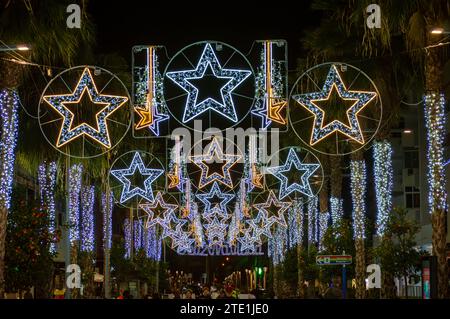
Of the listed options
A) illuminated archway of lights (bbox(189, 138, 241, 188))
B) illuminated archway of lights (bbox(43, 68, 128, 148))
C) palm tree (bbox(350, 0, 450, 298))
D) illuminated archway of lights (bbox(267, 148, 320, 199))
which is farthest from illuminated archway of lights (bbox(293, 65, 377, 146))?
illuminated archway of lights (bbox(267, 148, 320, 199))

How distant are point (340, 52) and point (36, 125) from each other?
11534 mm

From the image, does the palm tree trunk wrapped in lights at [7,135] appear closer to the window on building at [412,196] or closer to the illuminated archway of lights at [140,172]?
the illuminated archway of lights at [140,172]

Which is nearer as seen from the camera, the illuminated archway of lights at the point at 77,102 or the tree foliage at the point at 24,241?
the illuminated archway of lights at the point at 77,102

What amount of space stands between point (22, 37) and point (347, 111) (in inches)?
357

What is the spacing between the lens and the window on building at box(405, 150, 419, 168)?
226 feet

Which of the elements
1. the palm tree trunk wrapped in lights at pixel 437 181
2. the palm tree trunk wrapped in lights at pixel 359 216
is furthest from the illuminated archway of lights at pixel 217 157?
the palm tree trunk wrapped in lights at pixel 437 181

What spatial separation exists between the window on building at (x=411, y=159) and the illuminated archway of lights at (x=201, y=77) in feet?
153

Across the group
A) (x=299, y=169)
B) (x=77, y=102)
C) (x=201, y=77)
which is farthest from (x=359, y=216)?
(x=77, y=102)

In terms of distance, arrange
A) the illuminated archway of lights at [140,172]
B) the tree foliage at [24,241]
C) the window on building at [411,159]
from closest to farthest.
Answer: the tree foliage at [24,241] → the illuminated archway of lights at [140,172] → the window on building at [411,159]

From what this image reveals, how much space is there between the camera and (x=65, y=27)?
24672 millimetres

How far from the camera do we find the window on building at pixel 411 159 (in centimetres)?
6881

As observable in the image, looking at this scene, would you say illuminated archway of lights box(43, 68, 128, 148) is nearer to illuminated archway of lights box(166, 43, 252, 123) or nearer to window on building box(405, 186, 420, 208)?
illuminated archway of lights box(166, 43, 252, 123)

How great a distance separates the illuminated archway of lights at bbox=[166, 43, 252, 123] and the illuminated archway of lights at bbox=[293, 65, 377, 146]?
207 cm
